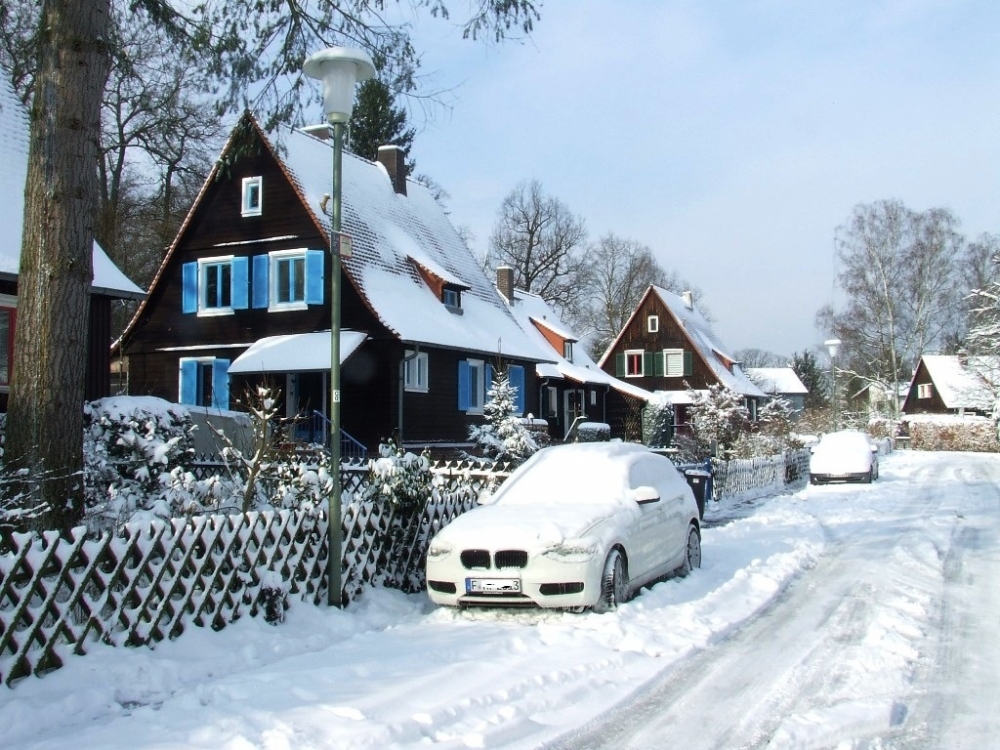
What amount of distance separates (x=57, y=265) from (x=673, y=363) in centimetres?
5045

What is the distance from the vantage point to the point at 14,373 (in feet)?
26.6

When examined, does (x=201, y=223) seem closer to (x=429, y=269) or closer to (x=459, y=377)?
(x=429, y=269)

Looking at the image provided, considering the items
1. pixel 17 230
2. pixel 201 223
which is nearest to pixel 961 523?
pixel 17 230

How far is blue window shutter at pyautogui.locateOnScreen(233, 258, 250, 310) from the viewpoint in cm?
2581

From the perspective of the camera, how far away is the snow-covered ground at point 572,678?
5.37 meters

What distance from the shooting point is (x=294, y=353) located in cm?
2314

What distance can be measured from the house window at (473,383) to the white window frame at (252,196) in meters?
7.10

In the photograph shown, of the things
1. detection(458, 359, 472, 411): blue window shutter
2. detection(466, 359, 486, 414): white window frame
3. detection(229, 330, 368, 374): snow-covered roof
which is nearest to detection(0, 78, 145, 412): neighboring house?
detection(229, 330, 368, 374): snow-covered roof

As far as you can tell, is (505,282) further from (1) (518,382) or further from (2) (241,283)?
(2) (241,283)

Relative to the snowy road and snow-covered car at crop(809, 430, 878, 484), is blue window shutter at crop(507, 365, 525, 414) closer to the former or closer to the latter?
snow-covered car at crop(809, 430, 878, 484)

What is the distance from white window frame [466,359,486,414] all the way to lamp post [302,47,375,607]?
19.2 m

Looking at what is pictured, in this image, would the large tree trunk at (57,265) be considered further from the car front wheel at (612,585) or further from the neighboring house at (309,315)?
the neighboring house at (309,315)

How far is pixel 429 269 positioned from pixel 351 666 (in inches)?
827

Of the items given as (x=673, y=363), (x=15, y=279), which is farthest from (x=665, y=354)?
(x=15, y=279)
